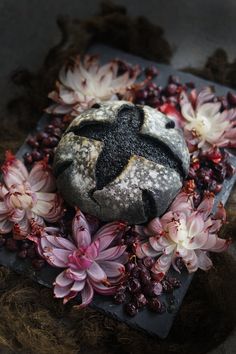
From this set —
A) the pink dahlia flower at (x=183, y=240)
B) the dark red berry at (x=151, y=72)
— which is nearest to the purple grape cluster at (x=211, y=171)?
the pink dahlia flower at (x=183, y=240)

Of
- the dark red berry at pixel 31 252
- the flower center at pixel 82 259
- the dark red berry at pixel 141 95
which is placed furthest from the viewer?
the dark red berry at pixel 141 95

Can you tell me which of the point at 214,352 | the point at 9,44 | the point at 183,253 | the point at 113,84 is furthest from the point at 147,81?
the point at 214,352

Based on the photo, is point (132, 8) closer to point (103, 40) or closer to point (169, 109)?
point (103, 40)

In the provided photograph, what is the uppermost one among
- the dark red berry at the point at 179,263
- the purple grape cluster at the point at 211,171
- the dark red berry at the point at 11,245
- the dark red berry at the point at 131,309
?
the purple grape cluster at the point at 211,171

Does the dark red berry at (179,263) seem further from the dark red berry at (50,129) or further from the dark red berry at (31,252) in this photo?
the dark red berry at (50,129)

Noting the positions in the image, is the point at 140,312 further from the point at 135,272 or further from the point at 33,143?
the point at 33,143

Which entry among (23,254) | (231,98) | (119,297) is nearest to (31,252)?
(23,254)

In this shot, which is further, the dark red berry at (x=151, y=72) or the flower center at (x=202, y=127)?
the dark red berry at (x=151, y=72)
